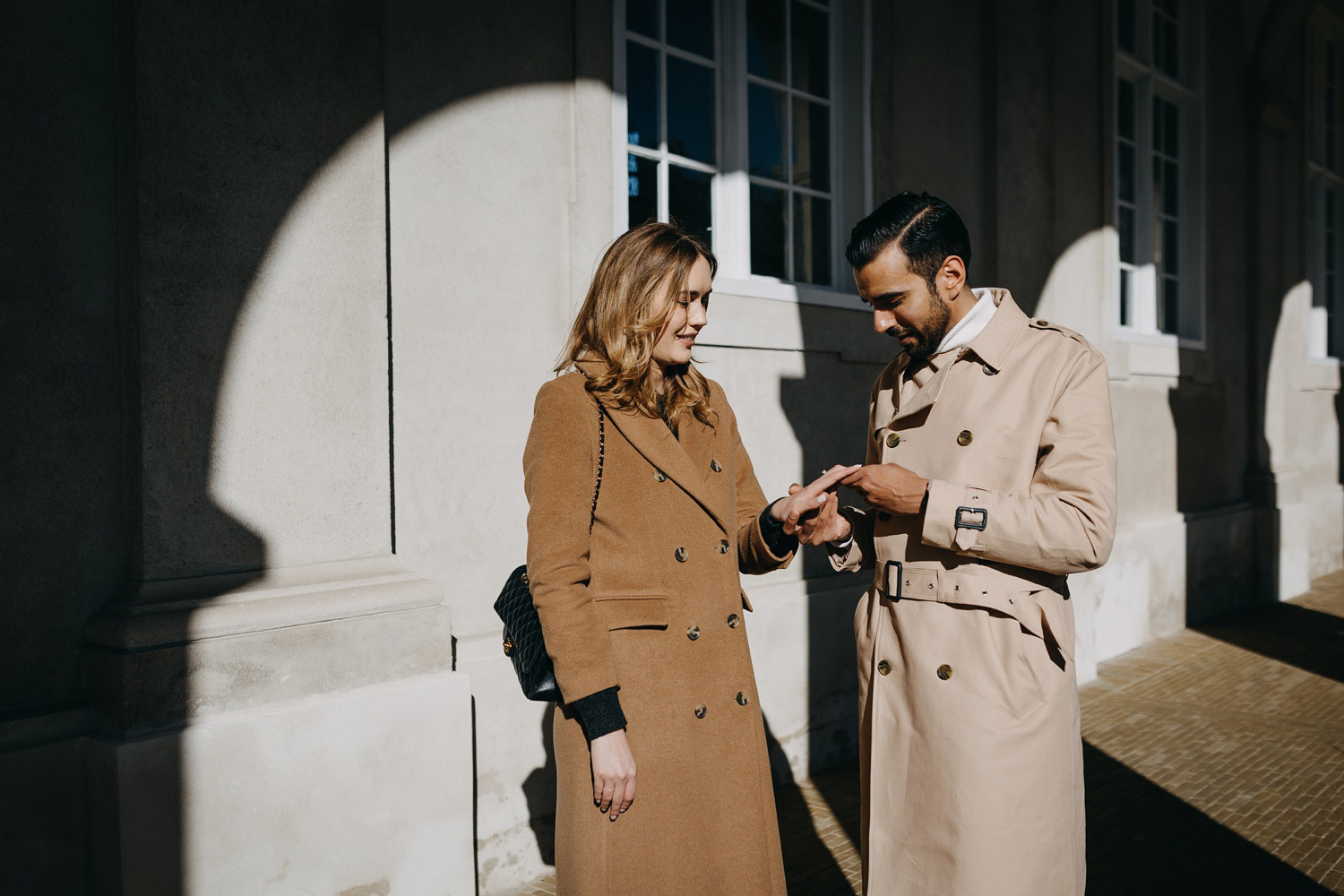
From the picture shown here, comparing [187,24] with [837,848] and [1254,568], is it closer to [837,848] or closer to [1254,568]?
[837,848]

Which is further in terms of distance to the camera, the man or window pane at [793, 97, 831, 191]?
window pane at [793, 97, 831, 191]

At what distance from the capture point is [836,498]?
2.36 m

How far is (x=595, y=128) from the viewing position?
3.85 meters

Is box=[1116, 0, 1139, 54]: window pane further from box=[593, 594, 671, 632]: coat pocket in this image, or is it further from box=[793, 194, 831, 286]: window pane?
box=[593, 594, 671, 632]: coat pocket

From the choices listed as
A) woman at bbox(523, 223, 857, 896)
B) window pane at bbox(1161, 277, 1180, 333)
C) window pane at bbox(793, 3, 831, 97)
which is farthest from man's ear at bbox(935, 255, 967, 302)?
window pane at bbox(1161, 277, 1180, 333)

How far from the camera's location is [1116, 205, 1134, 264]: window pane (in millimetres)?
8039

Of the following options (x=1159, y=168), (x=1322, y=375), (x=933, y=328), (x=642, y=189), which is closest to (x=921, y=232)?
(x=933, y=328)

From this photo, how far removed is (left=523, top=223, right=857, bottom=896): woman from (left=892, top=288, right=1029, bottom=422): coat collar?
53cm

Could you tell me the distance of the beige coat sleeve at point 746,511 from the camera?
8.04 ft

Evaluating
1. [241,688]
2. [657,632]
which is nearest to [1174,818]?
[657,632]

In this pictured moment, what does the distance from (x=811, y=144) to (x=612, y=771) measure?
164 inches

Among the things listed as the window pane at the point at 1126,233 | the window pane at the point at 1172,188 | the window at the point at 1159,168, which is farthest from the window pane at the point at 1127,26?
the window pane at the point at 1126,233

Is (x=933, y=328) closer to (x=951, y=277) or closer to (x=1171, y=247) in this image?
(x=951, y=277)

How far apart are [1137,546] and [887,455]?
5720 millimetres
